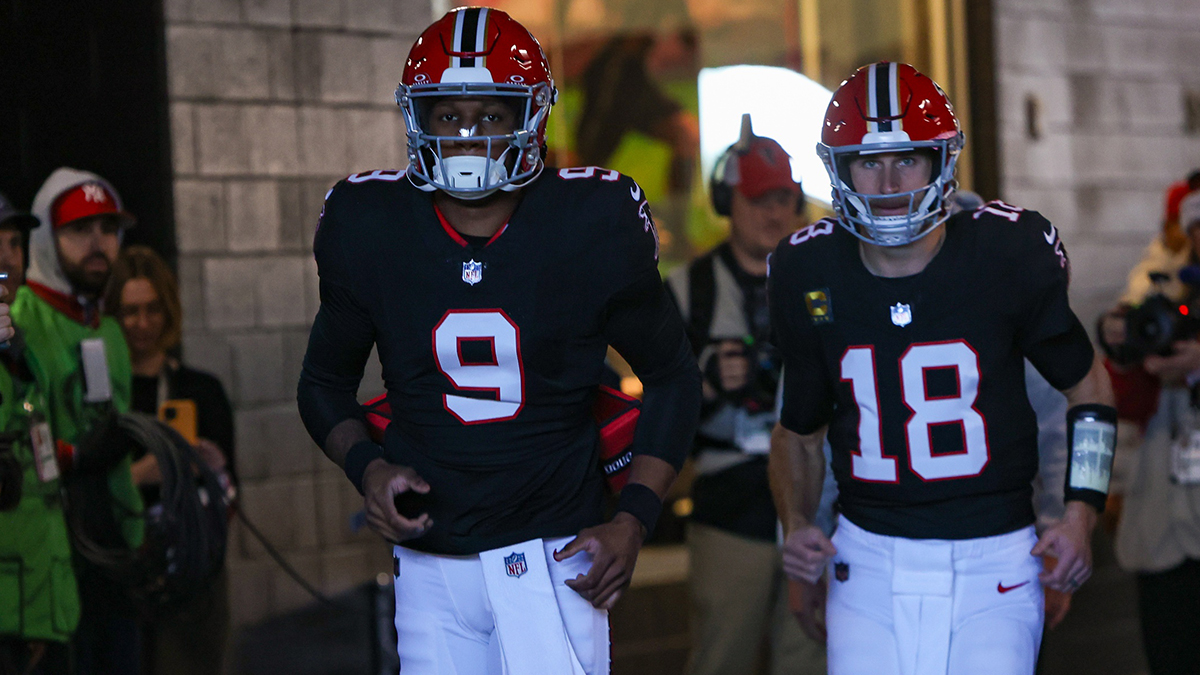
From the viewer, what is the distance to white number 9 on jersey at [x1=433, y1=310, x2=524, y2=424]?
232 cm

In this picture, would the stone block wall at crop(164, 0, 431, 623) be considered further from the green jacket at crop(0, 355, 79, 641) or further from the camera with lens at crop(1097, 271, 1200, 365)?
the camera with lens at crop(1097, 271, 1200, 365)

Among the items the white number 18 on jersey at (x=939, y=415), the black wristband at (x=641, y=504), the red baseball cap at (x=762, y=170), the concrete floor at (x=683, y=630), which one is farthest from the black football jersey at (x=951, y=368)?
the concrete floor at (x=683, y=630)

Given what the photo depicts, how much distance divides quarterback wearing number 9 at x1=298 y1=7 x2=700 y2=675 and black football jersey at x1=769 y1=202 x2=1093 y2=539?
45cm

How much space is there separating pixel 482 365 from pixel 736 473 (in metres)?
1.90

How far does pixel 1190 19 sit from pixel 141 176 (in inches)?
216

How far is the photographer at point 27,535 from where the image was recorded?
359 centimetres

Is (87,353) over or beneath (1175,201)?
beneath

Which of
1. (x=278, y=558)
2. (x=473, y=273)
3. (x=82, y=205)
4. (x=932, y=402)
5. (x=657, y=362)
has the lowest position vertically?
(x=278, y=558)

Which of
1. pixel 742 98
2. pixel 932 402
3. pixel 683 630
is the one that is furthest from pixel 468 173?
pixel 742 98

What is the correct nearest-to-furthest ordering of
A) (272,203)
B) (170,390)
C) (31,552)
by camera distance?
(31,552) → (170,390) → (272,203)

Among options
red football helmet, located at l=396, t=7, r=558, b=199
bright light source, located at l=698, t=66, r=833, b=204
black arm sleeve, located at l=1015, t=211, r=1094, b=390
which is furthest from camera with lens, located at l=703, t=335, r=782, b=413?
bright light source, located at l=698, t=66, r=833, b=204

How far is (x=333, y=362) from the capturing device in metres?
2.53

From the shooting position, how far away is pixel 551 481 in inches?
92.9

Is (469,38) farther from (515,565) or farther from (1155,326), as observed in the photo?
(1155,326)
